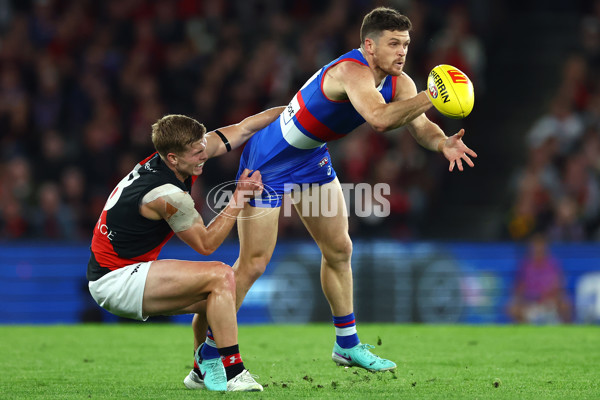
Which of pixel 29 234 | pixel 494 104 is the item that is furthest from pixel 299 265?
pixel 494 104

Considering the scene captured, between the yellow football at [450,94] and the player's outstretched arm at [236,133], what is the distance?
1.47m

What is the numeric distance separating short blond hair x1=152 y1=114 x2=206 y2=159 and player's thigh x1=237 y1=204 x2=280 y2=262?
2.79ft

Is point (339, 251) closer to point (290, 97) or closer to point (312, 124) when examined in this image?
point (312, 124)

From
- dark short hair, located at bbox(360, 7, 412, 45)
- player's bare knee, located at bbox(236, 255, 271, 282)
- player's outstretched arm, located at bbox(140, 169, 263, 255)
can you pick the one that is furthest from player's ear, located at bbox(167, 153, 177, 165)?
dark short hair, located at bbox(360, 7, 412, 45)

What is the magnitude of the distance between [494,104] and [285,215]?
14.7 ft

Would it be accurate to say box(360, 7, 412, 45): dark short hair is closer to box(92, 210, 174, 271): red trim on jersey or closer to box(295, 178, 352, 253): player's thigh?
box(295, 178, 352, 253): player's thigh

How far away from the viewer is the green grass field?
5711 mm

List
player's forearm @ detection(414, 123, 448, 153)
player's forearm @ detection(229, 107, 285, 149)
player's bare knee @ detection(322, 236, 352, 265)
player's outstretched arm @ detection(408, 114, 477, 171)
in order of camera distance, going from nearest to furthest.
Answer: player's outstretched arm @ detection(408, 114, 477, 171)
player's forearm @ detection(414, 123, 448, 153)
player's forearm @ detection(229, 107, 285, 149)
player's bare knee @ detection(322, 236, 352, 265)

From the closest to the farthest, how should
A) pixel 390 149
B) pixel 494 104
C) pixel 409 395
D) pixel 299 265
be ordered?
pixel 409 395, pixel 299 265, pixel 390 149, pixel 494 104

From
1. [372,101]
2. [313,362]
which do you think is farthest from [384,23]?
[313,362]

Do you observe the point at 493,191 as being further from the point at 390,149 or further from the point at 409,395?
the point at 409,395

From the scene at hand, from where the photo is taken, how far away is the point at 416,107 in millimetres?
5703

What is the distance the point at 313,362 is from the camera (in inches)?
288

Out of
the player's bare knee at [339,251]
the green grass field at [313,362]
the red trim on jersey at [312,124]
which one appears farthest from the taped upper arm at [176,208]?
the player's bare knee at [339,251]
